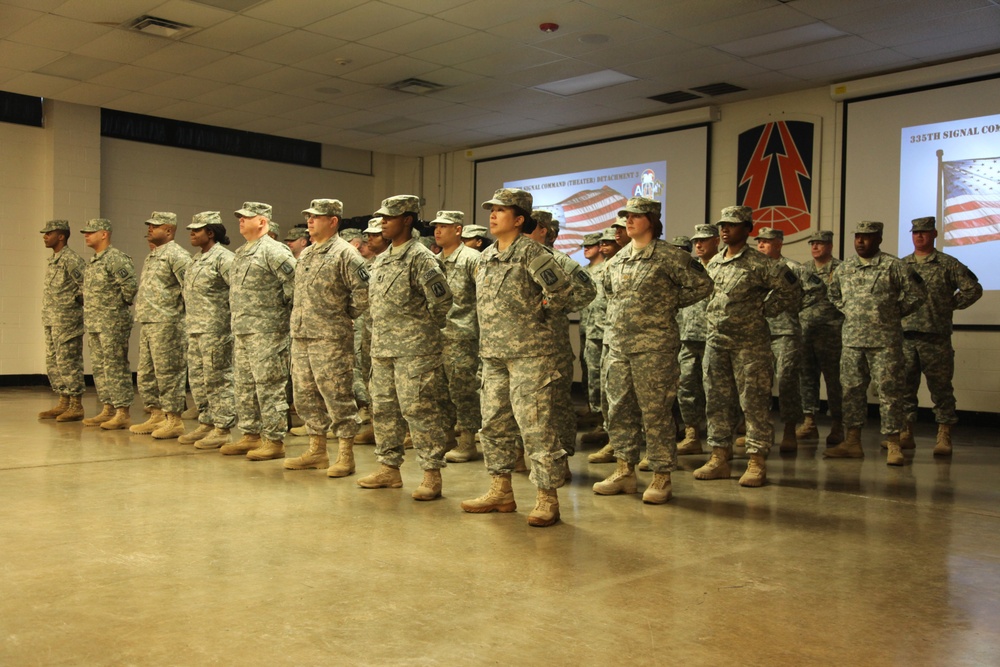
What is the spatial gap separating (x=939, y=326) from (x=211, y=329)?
5.26 metres

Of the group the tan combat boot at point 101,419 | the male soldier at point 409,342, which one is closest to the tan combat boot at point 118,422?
the tan combat boot at point 101,419

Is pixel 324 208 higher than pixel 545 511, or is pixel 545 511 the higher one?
pixel 324 208

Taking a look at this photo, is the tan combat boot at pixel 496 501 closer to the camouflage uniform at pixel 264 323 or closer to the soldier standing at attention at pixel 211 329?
the camouflage uniform at pixel 264 323

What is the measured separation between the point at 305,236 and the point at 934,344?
5.43 metres

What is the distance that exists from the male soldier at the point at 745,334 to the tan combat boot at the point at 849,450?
126cm

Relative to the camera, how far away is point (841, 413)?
684 cm

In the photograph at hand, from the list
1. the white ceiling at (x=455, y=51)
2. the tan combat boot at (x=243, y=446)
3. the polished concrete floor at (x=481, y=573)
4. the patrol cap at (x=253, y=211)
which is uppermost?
the white ceiling at (x=455, y=51)

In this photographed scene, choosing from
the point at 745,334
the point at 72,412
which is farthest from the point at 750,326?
the point at 72,412

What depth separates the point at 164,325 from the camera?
21.3 feet

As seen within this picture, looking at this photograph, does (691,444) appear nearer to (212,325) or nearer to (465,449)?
(465,449)

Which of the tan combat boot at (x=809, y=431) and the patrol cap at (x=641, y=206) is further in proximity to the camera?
the tan combat boot at (x=809, y=431)

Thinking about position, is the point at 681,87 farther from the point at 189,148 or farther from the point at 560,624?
the point at 560,624

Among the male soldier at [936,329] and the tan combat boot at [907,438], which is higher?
the male soldier at [936,329]

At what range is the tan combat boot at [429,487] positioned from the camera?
4.51 m
